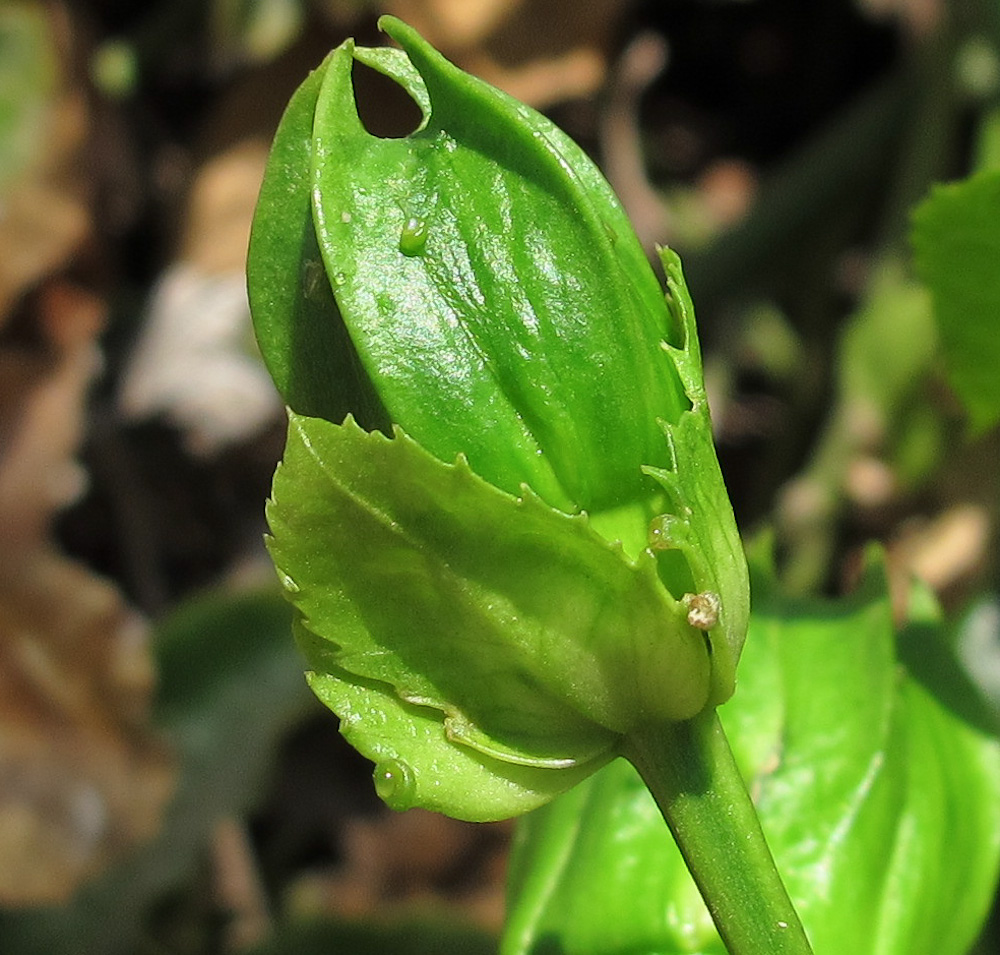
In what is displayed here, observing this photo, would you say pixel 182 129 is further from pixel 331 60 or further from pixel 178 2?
pixel 331 60

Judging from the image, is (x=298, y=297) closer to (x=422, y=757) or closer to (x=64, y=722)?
(x=422, y=757)

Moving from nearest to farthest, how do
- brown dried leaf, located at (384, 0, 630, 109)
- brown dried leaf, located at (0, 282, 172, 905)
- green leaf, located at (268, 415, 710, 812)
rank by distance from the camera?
green leaf, located at (268, 415, 710, 812)
brown dried leaf, located at (0, 282, 172, 905)
brown dried leaf, located at (384, 0, 630, 109)

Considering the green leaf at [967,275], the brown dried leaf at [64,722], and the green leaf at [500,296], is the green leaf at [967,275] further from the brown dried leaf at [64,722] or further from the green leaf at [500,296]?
the brown dried leaf at [64,722]

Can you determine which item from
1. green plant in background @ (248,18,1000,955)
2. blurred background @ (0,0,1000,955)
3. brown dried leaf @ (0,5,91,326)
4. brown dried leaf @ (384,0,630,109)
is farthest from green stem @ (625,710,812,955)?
brown dried leaf @ (384,0,630,109)

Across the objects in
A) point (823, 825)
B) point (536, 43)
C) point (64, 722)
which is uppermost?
point (536, 43)

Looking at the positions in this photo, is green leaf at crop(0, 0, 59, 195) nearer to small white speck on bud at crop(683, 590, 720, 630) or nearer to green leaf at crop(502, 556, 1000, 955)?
green leaf at crop(502, 556, 1000, 955)

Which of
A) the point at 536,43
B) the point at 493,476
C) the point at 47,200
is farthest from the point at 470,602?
the point at 536,43

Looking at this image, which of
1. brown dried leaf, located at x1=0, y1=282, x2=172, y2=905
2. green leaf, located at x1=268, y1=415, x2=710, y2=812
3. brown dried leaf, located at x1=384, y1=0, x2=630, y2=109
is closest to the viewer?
green leaf, located at x1=268, y1=415, x2=710, y2=812
